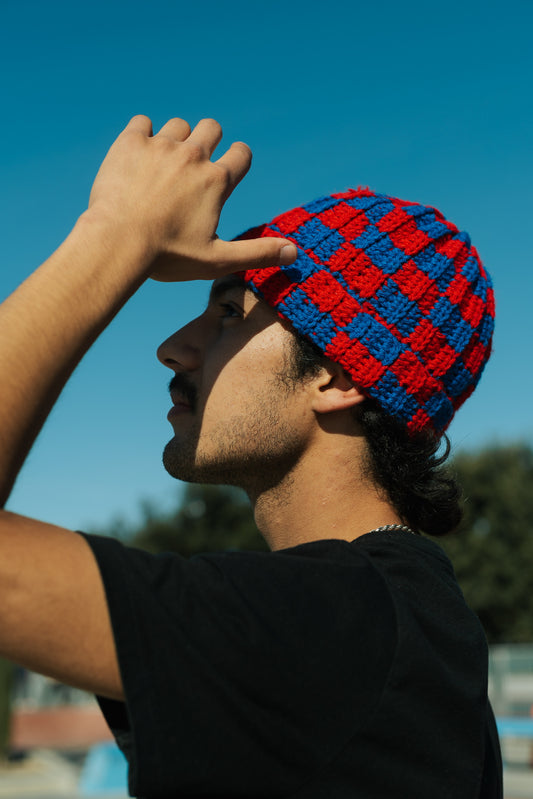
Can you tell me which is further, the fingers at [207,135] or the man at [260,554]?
the fingers at [207,135]

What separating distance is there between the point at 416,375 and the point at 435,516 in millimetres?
571

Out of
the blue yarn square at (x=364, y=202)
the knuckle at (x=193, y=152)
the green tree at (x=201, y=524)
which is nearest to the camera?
the knuckle at (x=193, y=152)

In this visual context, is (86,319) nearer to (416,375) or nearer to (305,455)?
(305,455)

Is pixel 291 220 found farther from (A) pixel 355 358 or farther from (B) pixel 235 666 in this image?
(B) pixel 235 666

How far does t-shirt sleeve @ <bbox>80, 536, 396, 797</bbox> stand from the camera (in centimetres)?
137

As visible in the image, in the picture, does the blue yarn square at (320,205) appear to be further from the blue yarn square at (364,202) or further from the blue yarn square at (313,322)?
the blue yarn square at (313,322)

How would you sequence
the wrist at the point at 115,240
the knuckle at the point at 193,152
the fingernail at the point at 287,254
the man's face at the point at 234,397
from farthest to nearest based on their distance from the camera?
the man's face at the point at 234,397 → the fingernail at the point at 287,254 → the knuckle at the point at 193,152 → the wrist at the point at 115,240

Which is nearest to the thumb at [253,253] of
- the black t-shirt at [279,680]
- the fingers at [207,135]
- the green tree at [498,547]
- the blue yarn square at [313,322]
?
the fingers at [207,135]

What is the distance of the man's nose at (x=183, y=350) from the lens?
248 cm

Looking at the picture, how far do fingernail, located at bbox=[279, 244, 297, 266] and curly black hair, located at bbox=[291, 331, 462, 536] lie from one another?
1.50 ft

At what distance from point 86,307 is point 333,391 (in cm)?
110

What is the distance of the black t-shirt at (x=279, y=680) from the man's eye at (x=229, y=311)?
1057mm

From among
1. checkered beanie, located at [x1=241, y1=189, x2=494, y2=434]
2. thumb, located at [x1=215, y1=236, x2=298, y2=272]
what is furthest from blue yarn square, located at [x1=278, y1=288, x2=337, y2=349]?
thumb, located at [x1=215, y1=236, x2=298, y2=272]

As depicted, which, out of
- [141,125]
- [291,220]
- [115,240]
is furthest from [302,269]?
[115,240]
